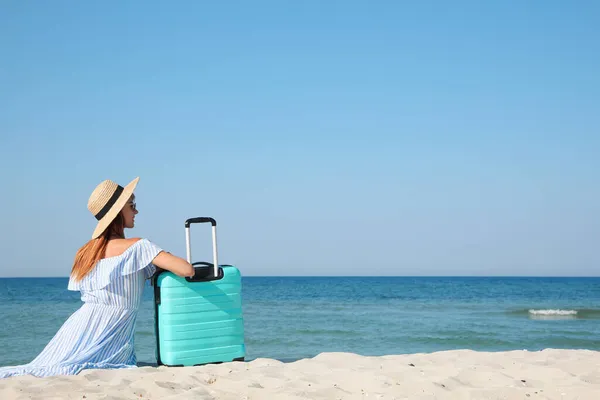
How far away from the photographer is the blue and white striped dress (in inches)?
167

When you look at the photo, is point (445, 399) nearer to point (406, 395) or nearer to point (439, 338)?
point (406, 395)

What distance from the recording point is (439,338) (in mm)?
10844

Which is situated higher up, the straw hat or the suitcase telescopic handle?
the straw hat

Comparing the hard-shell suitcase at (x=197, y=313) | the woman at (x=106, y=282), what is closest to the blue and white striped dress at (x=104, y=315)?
the woman at (x=106, y=282)

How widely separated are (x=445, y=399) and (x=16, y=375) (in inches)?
103

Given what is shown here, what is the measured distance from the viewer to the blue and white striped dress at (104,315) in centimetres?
425

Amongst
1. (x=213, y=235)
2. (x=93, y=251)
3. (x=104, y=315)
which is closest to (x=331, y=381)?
(x=213, y=235)

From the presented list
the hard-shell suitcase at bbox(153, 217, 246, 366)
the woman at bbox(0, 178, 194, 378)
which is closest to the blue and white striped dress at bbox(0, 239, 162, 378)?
the woman at bbox(0, 178, 194, 378)

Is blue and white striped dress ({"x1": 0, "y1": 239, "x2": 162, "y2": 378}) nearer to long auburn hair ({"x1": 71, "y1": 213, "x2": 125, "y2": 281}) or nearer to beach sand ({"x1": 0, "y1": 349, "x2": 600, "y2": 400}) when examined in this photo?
long auburn hair ({"x1": 71, "y1": 213, "x2": 125, "y2": 281})

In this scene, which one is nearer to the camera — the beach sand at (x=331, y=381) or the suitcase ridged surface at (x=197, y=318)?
the beach sand at (x=331, y=381)

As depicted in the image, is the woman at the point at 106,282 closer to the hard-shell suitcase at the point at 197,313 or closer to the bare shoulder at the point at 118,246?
the bare shoulder at the point at 118,246

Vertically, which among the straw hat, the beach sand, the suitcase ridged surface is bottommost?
the beach sand

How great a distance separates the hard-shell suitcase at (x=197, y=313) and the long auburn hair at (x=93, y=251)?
0.41 metres

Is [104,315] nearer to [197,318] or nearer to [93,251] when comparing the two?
[93,251]
